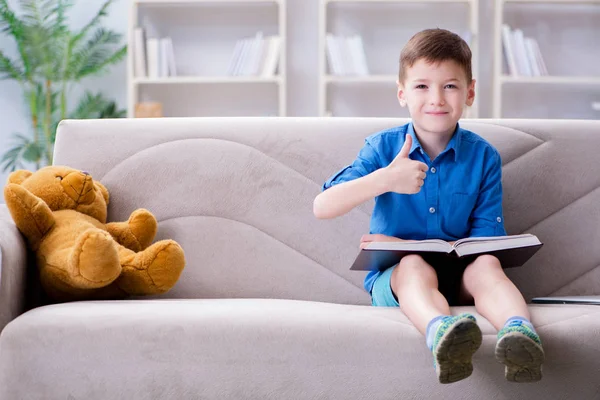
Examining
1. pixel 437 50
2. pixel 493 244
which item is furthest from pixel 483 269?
pixel 437 50

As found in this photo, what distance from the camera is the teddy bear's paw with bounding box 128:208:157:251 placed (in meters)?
1.79

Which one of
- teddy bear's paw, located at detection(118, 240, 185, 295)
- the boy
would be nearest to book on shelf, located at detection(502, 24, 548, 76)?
the boy

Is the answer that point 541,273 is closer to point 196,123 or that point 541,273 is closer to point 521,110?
point 196,123

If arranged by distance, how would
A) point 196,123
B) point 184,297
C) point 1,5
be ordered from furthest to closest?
point 1,5, point 196,123, point 184,297

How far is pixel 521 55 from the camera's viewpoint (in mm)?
4223

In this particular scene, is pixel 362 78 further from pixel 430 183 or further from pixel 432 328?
pixel 432 328

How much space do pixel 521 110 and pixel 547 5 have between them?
2.02 feet

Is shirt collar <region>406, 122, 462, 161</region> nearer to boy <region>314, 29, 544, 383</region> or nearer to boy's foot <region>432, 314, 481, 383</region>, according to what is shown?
boy <region>314, 29, 544, 383</region>

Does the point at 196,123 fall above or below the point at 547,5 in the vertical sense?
below

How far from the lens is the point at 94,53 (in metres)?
4.22

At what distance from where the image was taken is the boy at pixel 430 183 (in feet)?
5.07

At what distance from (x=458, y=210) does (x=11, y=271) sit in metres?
0.96

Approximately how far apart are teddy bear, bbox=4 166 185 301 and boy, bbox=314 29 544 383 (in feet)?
1.26

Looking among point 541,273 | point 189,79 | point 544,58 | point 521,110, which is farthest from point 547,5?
point 541,273
